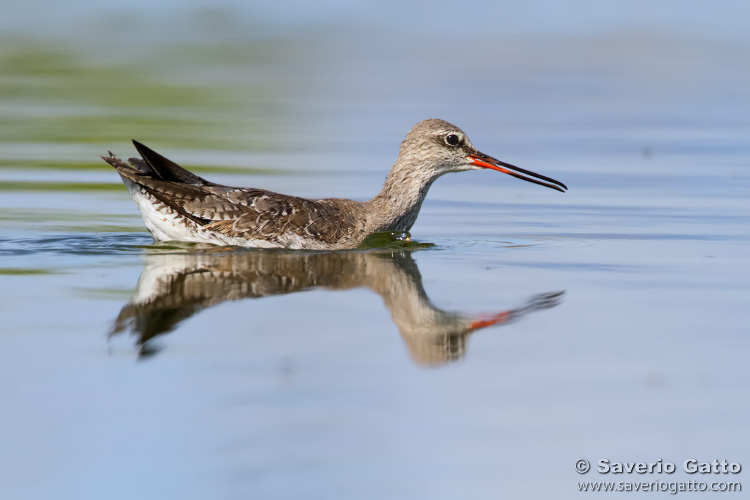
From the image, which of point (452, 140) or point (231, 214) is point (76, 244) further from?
point (452, 140)

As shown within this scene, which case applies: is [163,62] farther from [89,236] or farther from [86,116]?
[89,236]

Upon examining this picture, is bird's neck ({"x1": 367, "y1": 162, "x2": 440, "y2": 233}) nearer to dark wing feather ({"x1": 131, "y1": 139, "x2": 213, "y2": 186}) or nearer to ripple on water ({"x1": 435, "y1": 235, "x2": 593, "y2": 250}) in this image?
ripple on water ({"x1": 435, "y1": 235, "x2": 593, "y2": 250})

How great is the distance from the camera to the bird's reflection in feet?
25.9

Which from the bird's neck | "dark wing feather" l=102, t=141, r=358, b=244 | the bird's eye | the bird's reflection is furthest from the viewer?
the bird's eye

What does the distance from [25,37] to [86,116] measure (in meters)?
8.33

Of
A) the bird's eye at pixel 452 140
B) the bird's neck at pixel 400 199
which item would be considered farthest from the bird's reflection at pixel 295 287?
the bird's eye at pixel 452 140

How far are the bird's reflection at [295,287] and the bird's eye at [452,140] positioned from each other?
138 centimetres

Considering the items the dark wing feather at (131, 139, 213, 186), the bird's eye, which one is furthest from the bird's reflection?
the bird's eye

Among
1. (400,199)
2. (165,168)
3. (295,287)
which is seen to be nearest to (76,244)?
(165,168)

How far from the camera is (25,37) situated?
83.4ft

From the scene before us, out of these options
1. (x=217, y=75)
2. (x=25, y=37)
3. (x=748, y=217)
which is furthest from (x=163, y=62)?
(x=748, y=217)

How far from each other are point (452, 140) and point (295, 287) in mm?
3170

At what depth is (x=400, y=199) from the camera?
464 inches

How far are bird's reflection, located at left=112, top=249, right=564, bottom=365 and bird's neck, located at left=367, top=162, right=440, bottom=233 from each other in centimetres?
62
